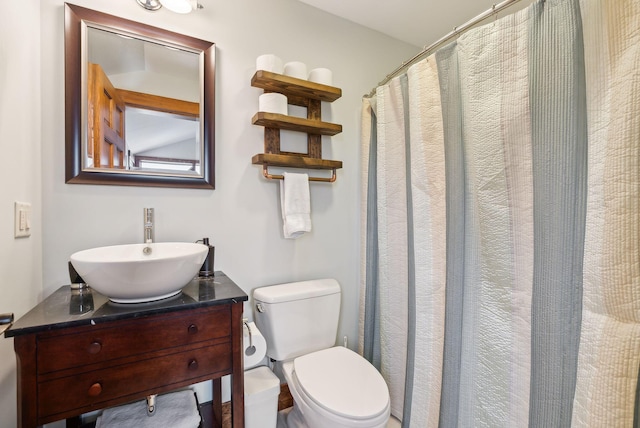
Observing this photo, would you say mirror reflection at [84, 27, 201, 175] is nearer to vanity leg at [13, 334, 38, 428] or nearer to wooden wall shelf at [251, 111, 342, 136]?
wooden wall shelf at [251, 111, 342, 136]

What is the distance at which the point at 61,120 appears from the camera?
116 cm

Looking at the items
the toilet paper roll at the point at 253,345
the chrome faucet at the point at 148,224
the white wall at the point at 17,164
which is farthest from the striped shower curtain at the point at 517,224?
the white wall at the point at 17,164

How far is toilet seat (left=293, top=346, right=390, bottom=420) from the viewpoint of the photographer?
42.6 inches

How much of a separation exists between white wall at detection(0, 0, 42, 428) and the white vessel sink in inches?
8.5

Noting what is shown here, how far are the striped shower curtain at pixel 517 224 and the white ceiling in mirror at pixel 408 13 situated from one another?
0.53 metres

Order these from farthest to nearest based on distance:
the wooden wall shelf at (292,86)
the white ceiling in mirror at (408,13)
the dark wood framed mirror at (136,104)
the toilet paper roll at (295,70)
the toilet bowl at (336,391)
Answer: the white ceiling in mirror at (408,13), the toilet paper roll at (295,70), the wooden wall shelf at (292,86), the dark wood framed mirror at (136,104), the toilet bowl at (336,391)

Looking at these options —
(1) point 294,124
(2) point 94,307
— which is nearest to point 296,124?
(1) point 294,124

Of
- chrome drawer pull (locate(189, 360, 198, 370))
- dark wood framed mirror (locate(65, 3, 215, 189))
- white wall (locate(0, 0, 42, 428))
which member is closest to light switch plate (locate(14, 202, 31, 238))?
white wall (locate(0, 0, 42, 428))

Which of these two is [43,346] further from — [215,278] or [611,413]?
[611,413]

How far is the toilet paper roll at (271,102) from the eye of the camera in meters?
1.46

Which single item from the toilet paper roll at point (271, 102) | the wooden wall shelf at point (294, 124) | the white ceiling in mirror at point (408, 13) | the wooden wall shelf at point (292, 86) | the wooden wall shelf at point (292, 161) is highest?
the white ceiling in mirror at point (408, 13)

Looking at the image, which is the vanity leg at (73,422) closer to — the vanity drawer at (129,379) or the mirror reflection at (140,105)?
the vanity drawer at (129,379)

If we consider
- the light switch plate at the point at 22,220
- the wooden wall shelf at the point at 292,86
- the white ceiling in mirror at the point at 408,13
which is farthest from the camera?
the white ceiling in mirror at the point at 408,13

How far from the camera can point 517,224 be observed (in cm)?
99
